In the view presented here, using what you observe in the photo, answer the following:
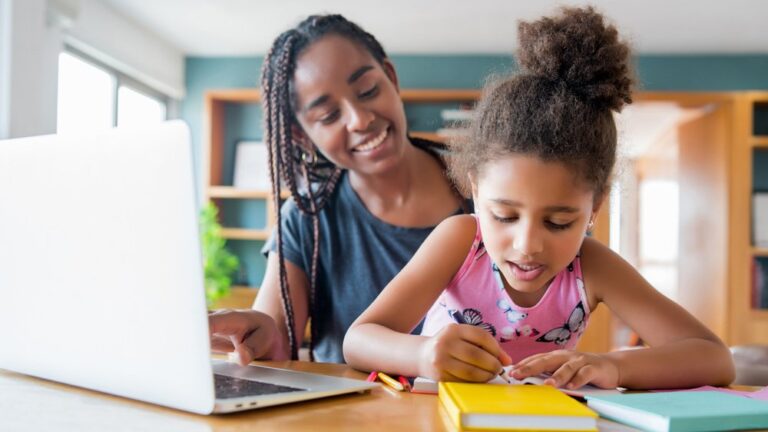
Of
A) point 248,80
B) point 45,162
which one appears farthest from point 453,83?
point 45,162

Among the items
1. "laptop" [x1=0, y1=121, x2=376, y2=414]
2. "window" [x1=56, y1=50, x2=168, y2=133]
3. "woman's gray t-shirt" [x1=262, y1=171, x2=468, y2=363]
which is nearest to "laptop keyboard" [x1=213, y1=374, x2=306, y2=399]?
"laptop" [x1=0, y1=121, x2=376, y2=414]

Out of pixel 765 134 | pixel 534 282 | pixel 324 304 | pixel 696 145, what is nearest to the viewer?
pixel 534 282

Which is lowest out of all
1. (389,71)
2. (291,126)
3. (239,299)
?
(239,299)

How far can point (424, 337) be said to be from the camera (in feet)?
3.08

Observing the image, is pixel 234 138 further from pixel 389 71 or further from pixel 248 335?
pixel 248 335

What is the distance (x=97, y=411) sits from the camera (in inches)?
28.9

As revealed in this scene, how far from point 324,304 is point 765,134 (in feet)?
16.1

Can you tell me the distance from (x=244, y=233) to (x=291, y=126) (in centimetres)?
386

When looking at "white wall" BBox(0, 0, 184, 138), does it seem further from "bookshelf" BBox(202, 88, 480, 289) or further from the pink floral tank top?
A: the pink floral tank top

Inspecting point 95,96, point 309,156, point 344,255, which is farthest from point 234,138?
point 344,255

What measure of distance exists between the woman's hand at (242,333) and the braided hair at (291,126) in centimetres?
39

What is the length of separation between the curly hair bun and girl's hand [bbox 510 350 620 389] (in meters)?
0.39

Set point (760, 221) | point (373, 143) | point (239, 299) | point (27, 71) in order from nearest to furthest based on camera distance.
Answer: point (373, 143), point (27, 71), point (760, 221), point (239, 299)

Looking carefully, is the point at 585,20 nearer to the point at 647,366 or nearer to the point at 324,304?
the point at 647,366
